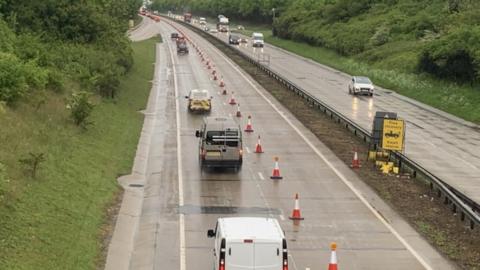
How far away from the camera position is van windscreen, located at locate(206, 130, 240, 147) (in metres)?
29.4

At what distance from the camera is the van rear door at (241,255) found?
14594 mm

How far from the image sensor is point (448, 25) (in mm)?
80500

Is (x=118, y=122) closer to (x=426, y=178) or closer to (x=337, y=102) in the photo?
(x=426, y=178)

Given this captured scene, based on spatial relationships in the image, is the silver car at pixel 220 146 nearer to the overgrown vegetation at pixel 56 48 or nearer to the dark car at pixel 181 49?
the overgrown vegetation at pixel 56 48

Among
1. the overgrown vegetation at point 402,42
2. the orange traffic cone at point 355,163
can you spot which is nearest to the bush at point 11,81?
the orange traffic cone at point 355,163

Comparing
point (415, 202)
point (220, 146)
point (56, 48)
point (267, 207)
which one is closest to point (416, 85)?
point (56, 48)

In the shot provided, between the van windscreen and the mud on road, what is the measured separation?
528 centimetres

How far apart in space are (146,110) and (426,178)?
2417 cm

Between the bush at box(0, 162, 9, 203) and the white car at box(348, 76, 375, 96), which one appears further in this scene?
the white car at box(348, 76, 375, 96)

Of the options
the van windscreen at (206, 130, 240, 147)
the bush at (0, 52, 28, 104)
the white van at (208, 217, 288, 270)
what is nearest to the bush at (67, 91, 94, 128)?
the bush at (0, 52, 28, 104)

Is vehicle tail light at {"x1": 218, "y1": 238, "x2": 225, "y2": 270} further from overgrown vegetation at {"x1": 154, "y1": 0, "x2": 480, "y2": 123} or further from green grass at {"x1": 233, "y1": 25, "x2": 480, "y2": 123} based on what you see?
overgrown vegetation at {"x1": 154, "y1": 0, "x2": 480, "y2": 123}

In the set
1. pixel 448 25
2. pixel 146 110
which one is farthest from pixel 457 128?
pixel 448 25

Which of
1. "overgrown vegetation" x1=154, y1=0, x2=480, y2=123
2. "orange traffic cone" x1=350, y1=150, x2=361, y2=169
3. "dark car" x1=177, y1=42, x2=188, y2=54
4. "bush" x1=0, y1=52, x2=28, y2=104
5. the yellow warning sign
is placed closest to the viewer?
"bush" x1=0, y1=52, x2=28, y2=104

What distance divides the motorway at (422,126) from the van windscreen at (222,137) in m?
8.67
